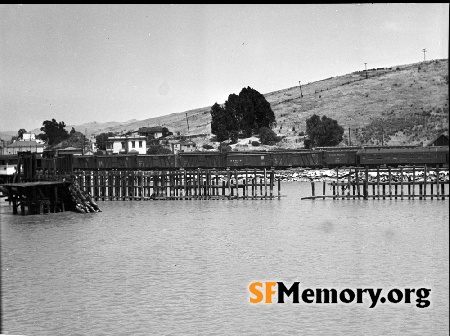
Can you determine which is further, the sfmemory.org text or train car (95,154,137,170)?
train car (95,154,137,170)

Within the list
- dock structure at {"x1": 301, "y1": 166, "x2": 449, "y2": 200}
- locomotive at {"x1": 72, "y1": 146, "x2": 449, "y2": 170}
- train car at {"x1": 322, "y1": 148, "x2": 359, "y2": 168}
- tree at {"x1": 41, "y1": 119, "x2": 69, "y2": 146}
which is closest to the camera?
dock structure at {"x1": 301, "y1": 166, "x2": 449, "y2": 200}

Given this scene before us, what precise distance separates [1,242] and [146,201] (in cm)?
2523

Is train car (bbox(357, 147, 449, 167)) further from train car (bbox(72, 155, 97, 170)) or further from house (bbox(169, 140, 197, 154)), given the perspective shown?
house (bbox(169, 140, 197, 154))

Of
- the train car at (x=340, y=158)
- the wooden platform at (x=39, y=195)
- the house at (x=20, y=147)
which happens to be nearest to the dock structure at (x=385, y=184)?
the train car at (x=340, y=158)

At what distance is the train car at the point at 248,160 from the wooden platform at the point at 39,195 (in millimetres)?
32821

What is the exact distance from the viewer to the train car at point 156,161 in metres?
72.8

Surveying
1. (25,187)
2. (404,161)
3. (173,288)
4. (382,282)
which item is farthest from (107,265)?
(404,161)

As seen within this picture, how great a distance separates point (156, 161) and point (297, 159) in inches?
613

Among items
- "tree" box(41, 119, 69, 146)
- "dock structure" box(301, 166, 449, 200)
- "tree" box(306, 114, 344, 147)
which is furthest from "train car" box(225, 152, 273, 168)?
"tree" box(41, 119, 69, 146)

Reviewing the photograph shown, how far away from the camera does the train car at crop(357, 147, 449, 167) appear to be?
68.2 m

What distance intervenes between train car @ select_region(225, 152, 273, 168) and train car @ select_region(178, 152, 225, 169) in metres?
0.76

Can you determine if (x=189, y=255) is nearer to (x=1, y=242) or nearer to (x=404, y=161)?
(x=1, y=242)

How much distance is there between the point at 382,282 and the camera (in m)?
19.1

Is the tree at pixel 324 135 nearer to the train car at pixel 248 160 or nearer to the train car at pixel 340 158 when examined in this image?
the train car at pixel 340 158
